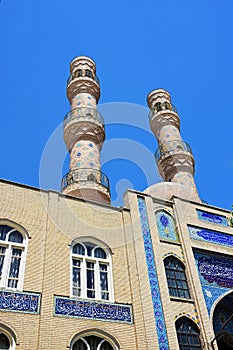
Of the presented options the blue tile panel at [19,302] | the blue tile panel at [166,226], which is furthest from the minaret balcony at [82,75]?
the blue tile panel at [19,302]

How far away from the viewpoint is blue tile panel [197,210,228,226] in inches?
523

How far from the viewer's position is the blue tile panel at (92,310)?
8742 millimetres

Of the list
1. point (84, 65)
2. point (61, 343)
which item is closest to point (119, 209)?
point (61, 343)

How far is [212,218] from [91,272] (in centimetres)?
569

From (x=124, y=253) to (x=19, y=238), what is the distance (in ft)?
10.5

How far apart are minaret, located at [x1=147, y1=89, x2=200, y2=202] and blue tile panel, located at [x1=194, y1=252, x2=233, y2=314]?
193 inches

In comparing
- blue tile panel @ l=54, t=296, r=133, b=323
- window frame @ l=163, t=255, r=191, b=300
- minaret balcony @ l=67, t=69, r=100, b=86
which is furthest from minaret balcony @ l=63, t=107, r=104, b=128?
blue tile panel @ l=54, t=296, r=133, b=323

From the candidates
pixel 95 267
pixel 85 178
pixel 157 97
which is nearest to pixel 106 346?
pixel 95 267

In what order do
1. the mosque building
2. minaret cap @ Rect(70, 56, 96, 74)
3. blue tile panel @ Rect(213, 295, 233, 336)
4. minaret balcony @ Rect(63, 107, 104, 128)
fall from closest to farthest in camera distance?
the mosque building → blue tile panel @ Rect(213, 295, 233, 336) → minaret balcony @ Rect(63, 107, 104, 128) → minaret cap @ Rect(70, 56, 96, 74)

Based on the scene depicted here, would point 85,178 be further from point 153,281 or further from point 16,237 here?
point 153,281

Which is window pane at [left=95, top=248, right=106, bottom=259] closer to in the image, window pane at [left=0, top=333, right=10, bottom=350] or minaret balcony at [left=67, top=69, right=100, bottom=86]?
window pane at [left=0, top=333, right=10, bottom=350]

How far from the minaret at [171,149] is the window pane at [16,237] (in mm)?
8821

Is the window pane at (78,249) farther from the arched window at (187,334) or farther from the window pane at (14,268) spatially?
the arched window at (187,334)

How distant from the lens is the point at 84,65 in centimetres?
2367
